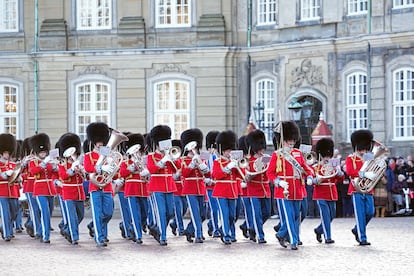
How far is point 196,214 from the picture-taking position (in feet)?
62.8

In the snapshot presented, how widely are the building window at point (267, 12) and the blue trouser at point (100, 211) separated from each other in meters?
15.4

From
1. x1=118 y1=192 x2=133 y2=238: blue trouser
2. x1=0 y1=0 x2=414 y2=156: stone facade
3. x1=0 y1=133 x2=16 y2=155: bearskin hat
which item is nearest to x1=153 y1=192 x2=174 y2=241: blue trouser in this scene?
x1=118 y1=192 x2=133 y2=238: blue trouser

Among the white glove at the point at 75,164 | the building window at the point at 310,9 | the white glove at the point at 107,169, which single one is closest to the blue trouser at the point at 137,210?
the white glove at the point at 75,164

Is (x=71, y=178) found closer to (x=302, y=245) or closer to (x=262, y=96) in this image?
(x=302, y=245)

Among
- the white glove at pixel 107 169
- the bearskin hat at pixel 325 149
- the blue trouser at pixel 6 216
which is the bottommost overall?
the blue trouser at pixel 6 216

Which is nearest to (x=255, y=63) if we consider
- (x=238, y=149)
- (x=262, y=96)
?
(x=262, y=96)

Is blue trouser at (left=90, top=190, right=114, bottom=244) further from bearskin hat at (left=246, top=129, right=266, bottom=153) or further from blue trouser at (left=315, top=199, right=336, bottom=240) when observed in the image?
blue trouser at (left=315, top=199, right=336, bottom=240)

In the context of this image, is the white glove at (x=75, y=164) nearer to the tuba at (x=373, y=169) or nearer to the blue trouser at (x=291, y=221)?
the blue trouser at (x=291, y=221)

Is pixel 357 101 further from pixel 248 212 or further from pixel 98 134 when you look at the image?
pixel 98 134

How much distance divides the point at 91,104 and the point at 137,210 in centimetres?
1591

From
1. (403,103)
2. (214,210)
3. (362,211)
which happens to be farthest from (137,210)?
(403,103)

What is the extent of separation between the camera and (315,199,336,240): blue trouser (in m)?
18.5

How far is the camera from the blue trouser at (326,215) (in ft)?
60.8

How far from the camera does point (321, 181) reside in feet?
60.9
